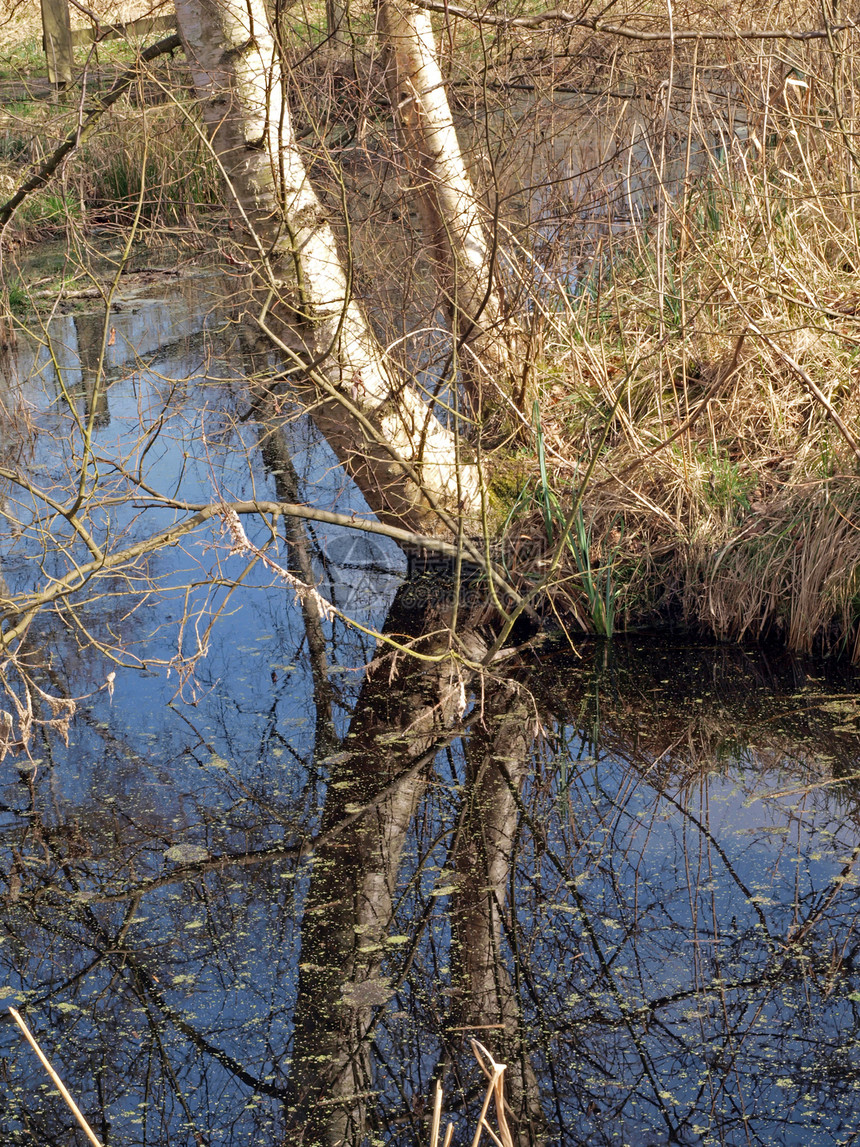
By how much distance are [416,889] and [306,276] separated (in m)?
1.96

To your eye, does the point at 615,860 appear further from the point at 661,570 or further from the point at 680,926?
the point at 661,570

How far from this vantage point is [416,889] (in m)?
2.59

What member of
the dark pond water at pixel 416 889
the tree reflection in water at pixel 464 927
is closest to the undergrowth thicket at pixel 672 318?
the dark pond water at pixel 416 889

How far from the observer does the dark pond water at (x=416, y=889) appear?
1997 millimetres

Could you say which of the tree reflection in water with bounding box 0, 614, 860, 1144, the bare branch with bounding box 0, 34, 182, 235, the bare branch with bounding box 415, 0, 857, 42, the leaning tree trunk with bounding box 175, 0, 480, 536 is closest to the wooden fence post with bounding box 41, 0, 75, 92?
the bare branch with bounding box 0, 34, 182, 235

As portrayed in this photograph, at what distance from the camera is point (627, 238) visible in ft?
14.4

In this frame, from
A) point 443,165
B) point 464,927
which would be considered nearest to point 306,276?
point 443,165

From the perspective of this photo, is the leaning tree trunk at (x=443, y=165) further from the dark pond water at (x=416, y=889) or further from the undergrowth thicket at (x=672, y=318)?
the dark pond water at (x=416, y=889)

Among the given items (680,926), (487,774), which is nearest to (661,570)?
(487,774)

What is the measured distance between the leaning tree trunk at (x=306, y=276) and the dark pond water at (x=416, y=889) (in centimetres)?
49

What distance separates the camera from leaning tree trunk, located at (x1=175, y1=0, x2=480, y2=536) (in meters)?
3.66

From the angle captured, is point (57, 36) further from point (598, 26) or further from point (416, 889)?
point (416, 889)

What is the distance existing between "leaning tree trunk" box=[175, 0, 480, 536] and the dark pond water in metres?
0.49

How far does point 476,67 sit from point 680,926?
3.43 meters
